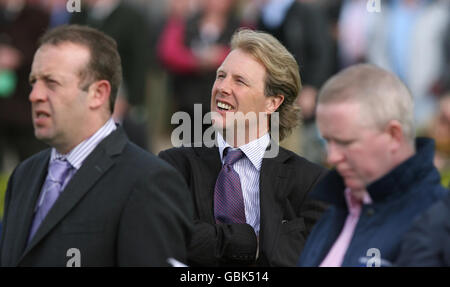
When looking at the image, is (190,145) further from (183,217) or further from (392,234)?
(392,234)

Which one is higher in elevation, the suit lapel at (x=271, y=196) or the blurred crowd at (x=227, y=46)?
the blurred crowd at (x=227, y=46)

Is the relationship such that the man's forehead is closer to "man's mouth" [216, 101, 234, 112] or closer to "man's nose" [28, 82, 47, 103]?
"man's nose" [28, 82, 47, 103]

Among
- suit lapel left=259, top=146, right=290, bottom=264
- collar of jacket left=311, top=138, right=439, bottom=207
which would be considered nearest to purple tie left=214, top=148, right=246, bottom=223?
suit lapel left=259, top=146, right=290, bottom=264

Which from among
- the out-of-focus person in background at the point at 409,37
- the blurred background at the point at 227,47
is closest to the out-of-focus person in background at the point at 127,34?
the blurred background at the point at 227,47

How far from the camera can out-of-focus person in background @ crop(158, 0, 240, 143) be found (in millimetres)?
10117

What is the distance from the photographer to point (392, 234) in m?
3.67

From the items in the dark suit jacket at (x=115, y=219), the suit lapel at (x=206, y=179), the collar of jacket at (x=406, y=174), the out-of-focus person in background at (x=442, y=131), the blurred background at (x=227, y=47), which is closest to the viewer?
the collar of jacket at (x=406, y=174)

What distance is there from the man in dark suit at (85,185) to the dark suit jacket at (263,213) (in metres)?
0.35

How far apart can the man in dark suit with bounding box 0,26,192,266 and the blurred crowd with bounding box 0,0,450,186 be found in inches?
184

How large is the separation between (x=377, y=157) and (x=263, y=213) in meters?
1.35

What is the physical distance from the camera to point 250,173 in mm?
5184

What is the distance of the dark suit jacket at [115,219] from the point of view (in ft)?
14.1

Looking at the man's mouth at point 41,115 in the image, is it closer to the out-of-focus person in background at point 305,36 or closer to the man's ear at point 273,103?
the man's ear at point 273,103
